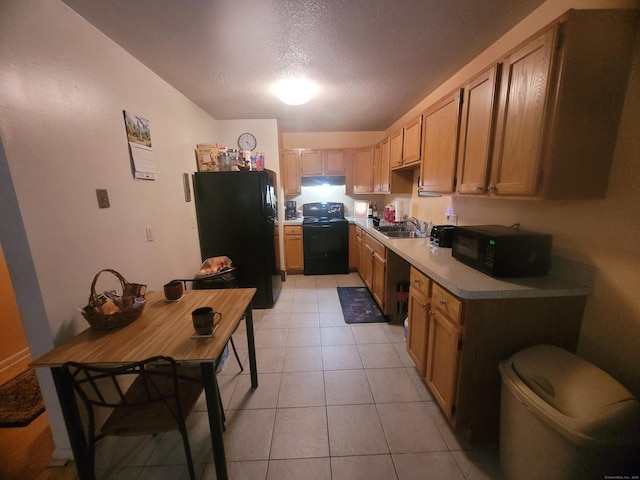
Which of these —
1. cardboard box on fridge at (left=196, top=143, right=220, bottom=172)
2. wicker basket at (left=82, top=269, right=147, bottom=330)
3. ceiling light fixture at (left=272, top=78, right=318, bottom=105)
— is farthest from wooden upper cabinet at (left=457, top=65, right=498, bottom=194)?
cardboard box on fridge at (left=196, top=143, right=220, bottom=172)

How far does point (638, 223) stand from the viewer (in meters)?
1.04

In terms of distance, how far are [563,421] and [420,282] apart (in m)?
0.94

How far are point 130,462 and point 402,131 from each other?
3495 mm

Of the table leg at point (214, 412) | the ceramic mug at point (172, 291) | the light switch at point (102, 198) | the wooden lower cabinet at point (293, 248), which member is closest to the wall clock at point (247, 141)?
the wooden lower cabinet at point (293, 248)

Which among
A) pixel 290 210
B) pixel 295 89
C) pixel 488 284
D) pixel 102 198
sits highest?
pixel 295 89

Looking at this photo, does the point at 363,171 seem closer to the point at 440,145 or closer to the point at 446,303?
the point at 440,145

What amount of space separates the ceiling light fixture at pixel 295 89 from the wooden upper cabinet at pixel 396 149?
1105 mm

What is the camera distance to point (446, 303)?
140 centimetres

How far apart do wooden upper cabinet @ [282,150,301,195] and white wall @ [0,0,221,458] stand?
243 centimetres

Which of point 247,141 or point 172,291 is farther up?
point 247,141

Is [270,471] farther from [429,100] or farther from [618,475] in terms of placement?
[429,100]

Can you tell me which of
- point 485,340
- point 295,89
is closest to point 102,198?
point 295,89

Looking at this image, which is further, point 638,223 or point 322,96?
point 322,96

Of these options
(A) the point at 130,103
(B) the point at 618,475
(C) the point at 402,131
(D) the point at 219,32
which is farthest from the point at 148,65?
(B) the point at 618,475
